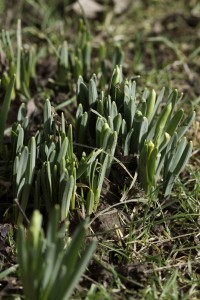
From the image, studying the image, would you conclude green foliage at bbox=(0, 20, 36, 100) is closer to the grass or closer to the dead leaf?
the grass

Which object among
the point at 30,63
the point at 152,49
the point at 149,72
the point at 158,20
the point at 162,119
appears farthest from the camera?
the point at 158,20

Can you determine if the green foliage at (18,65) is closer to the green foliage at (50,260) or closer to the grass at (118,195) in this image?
the grass at (118,195)

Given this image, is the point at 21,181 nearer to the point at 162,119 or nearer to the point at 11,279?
the point at 11,279

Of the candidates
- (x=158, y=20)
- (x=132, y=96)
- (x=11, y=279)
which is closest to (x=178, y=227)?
(x=132, y=96)

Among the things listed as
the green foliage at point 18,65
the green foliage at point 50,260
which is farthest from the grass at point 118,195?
the green foliage at point 50,260

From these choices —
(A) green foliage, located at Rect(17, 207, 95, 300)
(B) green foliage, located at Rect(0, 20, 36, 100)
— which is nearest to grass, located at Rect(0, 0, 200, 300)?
(B) green foliage, located at Rect(0, 20, 36, 100)

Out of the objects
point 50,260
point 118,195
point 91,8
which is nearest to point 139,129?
point 118,195

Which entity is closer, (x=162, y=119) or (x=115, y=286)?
(x=115, y=286)

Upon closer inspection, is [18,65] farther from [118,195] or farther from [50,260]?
[50,260]
